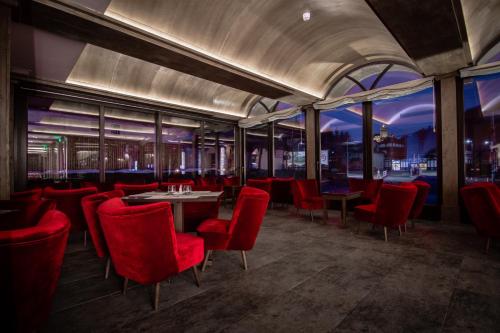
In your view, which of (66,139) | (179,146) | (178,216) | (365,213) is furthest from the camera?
(179,146)

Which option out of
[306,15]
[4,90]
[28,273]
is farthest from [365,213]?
[4,90]

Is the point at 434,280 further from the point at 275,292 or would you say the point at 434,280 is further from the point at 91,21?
the point at 91,21

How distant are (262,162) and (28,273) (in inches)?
357

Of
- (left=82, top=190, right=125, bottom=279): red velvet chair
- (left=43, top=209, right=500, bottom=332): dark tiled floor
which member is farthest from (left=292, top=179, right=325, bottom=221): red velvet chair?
(left=82, top=190, right=125, bottom=279): red velvet chair

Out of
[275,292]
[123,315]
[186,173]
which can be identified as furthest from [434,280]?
[186,173]

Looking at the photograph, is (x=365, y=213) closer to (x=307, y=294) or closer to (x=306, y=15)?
(x=307, y=294)

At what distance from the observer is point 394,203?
4.04m

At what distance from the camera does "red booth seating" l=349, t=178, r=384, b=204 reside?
5934 mm

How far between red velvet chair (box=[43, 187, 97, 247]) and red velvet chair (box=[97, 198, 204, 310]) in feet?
8.07

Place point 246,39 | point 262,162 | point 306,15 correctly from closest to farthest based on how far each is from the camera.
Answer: point 306,15, point 246,39, point 262,162

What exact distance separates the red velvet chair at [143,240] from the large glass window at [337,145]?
626cm

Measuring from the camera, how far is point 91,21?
3.57 m

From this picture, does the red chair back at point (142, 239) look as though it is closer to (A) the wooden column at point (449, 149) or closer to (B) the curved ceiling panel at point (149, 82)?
(B) the curved ceiling panel at point (149, 82)

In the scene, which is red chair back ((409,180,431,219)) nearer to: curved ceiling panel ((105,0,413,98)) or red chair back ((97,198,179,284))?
curved ceiling panel ((105,0,413,98))
